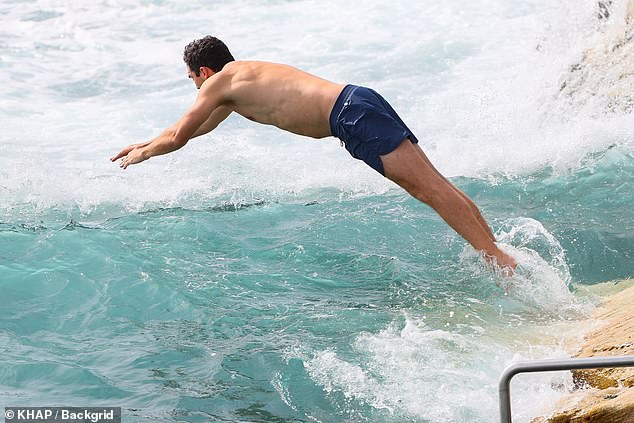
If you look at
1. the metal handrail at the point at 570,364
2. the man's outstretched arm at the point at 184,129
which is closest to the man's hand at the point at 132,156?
the man's outstretched arm at the point at 184,129

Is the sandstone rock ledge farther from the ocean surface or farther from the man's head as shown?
the man's head

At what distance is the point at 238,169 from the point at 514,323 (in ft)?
18.9

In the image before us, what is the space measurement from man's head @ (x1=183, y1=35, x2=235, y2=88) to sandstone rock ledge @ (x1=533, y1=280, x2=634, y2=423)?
272 centimetres

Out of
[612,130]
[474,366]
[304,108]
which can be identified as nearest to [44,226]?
[304,108]

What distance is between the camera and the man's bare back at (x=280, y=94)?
213 inches

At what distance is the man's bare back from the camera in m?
5.42

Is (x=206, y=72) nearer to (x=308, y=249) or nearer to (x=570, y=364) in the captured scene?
(x=308, y=249)

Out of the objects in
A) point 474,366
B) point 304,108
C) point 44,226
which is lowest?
point 474,366

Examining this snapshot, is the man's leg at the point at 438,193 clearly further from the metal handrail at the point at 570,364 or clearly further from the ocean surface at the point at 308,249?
the metal handrail at the point at 570,364

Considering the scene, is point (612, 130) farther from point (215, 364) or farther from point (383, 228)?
point (215, 364)

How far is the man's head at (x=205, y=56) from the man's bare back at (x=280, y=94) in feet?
0.47

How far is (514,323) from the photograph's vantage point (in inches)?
209

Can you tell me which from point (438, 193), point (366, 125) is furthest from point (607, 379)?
point (366, 125)

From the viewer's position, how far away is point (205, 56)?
5.66 meters
